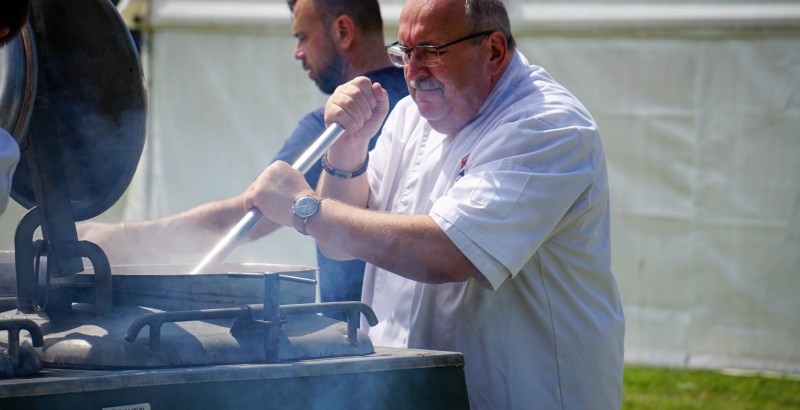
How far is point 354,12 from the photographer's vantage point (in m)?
3.67

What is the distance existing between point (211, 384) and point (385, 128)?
4.35ft

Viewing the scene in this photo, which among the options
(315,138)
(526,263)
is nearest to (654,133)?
(315,138)

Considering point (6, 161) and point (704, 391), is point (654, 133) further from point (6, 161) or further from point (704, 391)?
point (6, 161)

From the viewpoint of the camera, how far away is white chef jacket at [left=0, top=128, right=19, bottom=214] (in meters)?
1.77

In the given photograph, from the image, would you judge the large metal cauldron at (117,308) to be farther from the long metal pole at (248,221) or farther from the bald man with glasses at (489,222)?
the bald man with glasses at (489,222)

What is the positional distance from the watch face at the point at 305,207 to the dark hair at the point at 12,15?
74 cm

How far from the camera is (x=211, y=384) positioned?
1814 millimetres

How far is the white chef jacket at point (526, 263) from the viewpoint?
2.25 metres

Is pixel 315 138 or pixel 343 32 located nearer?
pixel 315 138

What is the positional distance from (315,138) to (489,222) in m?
1.34

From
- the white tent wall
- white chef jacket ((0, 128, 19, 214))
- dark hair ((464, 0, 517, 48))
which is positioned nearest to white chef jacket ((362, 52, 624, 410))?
dark hair ((464, 0, 517, 48))

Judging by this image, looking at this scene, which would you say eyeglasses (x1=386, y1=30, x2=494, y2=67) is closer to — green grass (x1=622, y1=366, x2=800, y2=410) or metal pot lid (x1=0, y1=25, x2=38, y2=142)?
metal pot lid (x1=0, y1=25, x2=38, y2=142)

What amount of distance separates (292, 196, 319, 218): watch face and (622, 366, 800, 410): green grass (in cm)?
373

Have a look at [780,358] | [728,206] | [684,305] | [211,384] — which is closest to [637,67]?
[728,206]
